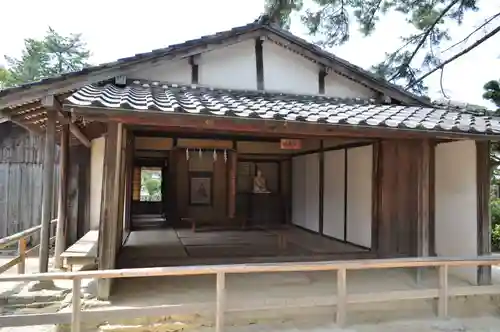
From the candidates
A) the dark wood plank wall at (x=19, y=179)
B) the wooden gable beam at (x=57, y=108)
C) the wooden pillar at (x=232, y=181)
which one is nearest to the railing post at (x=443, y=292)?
the wooden gable beam at (x=57, y=108)

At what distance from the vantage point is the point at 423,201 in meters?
5.53

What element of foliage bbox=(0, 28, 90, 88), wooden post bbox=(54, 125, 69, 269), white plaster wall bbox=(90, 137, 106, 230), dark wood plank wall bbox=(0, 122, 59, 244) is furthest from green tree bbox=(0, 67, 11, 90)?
wooden post bbox=(54, 125, 69, 269)

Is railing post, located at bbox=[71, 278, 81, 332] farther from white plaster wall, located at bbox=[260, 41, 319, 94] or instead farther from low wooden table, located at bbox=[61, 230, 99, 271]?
white plaster wall, located at bbox=[260, 41, 319, 94]

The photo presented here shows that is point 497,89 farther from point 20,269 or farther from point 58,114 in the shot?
point 20,269

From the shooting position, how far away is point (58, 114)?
5.50 meters

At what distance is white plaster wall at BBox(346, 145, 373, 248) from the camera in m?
7.23

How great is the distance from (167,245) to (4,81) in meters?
13.5

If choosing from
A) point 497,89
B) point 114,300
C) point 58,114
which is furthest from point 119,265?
point 497,89

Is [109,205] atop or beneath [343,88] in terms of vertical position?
beneath

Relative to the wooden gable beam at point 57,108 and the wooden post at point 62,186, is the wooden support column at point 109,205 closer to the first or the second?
the wooden gable beam at point 57,108

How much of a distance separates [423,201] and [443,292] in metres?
1.36

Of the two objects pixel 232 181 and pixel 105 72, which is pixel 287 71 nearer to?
pixel 105 72

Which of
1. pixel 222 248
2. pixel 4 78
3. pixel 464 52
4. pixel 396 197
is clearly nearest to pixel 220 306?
pixel 222 248

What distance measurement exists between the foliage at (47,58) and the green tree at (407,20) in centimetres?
1267
